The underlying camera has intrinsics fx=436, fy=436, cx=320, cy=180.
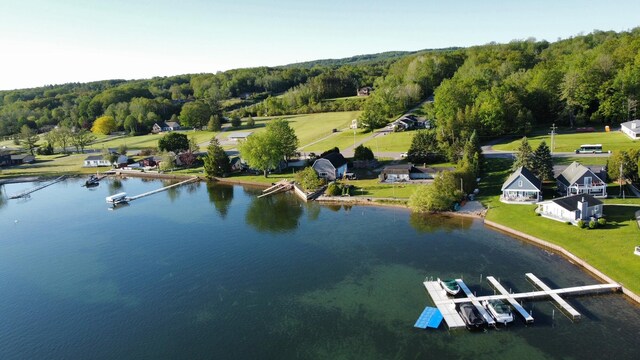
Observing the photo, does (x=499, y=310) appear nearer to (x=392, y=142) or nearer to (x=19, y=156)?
(x=392, y=142)

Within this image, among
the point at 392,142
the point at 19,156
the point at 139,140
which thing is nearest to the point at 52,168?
the point at 19,156

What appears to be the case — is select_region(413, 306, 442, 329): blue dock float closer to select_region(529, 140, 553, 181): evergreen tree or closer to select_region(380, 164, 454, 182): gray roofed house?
select_region(529, 140, 553, 181): evergreen tree

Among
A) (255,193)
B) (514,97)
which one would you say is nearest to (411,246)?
(255,193)

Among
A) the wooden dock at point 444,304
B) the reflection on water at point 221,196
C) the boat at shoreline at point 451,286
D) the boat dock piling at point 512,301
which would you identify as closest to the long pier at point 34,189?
the reflection on water at point 221,196

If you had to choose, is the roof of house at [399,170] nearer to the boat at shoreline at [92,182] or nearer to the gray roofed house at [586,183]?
the gray roofed house at [586,183]

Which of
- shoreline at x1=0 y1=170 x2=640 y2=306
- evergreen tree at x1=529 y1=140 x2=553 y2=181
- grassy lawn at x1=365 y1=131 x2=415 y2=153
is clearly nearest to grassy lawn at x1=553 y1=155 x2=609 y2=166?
evergreen tree at x1=529 y1=140 x2=553 y2=181

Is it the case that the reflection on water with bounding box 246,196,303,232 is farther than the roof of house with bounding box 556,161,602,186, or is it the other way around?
the reflection on water with bounding box 246,196,303,232

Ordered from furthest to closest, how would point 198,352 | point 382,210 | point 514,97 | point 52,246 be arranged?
point 514,97 < point 382,210 < point 52,246 < point 198,352

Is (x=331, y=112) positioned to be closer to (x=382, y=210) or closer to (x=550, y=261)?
(x=382, y=210)
